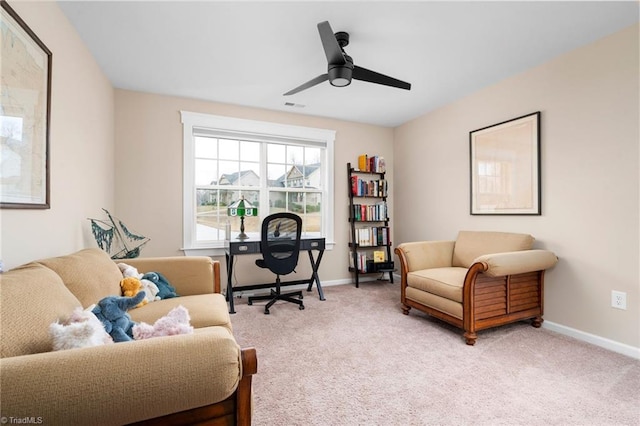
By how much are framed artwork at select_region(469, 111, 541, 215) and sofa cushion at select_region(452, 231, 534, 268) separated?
11.7 inches

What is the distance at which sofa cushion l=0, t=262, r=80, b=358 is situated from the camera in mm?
827

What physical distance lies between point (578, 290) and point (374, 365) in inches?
72.8

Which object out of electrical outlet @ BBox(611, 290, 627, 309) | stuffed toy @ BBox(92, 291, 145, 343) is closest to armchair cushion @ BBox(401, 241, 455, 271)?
electrical outlet @ BBox(611, 290, 627, 309)

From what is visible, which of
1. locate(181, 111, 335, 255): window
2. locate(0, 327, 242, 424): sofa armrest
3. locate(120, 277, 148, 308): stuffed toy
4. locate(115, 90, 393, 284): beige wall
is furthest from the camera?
locate(181, 111, 335, 255): window

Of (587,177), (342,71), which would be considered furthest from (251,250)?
(587,177)

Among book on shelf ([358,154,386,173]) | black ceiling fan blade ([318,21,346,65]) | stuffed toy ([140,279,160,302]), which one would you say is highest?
black ceiling fan blade ([318,21,346,65])

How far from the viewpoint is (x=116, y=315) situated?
1.24m

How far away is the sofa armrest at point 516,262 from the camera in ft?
7.29

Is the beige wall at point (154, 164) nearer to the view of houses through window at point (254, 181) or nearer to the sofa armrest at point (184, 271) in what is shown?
the view of houses through window at point (254, 181)

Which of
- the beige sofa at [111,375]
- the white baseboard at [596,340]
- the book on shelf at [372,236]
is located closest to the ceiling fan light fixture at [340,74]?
the beige sofa at [111,375]

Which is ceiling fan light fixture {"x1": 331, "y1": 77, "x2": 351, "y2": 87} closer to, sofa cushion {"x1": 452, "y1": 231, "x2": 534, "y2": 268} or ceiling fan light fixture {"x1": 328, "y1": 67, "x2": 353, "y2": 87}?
ceiling fan light fixture {"x1": 328, "y1": 67, "x2": 353, "y2": 87}

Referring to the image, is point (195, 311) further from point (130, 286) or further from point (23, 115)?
point (23, 115)

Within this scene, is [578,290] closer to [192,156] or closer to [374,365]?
[374,365]

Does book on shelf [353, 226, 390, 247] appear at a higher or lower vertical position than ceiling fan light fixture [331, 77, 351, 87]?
lower
